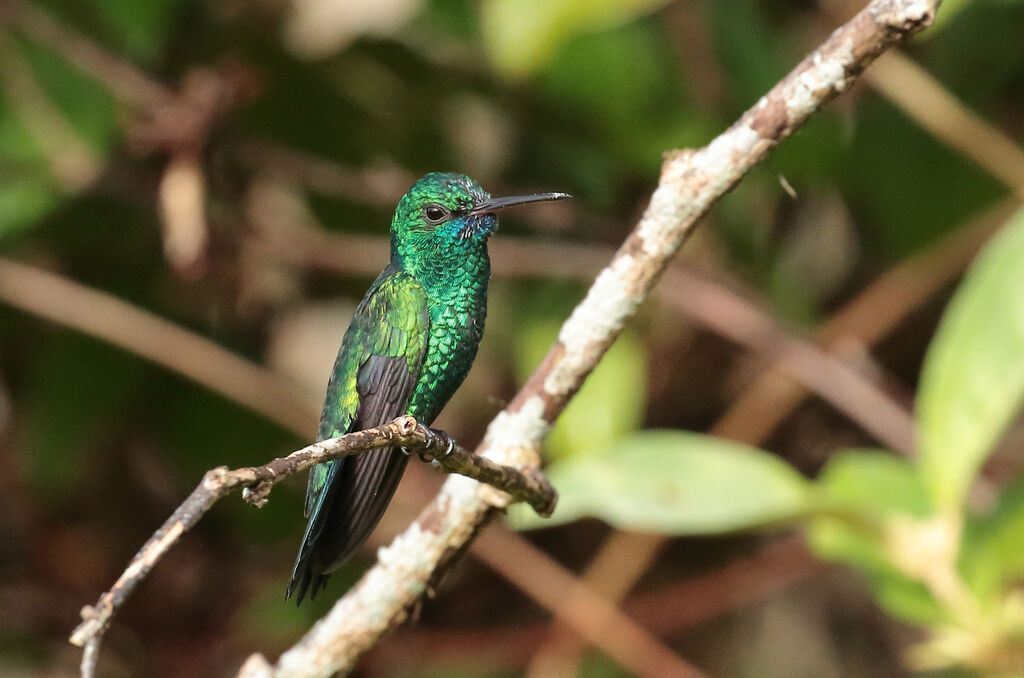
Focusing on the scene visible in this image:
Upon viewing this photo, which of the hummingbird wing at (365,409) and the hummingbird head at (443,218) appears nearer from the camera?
the hummingbird wing at (365,409)

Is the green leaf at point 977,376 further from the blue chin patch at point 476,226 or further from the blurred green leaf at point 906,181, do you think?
the blurred green leaf at point 906,181

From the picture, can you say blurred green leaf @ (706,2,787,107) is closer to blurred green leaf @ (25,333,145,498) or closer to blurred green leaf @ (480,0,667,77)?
blurred green leaf @ (480,0,667,77)

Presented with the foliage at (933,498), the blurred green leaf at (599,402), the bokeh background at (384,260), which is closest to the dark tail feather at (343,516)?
the foliage at (933,498)

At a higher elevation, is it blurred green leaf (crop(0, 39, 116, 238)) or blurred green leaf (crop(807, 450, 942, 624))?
blurred green leaf (crop(0, 39, 116, 238))

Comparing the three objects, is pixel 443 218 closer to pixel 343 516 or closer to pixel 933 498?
pixel 343 516

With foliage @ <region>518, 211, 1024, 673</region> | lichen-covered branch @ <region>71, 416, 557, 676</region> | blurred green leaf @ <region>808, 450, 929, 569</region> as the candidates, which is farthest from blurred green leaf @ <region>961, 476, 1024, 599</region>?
lichen-covered branch @ <region>71, 416, 557, 676</region>

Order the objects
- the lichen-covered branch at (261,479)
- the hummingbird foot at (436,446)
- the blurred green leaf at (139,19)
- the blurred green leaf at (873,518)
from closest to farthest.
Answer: the lichen-covered branch at (261,479) < the hummingbird foot at (436,446) < the blurred green leaf at (873,518) < the blurred green leaf at (139,19)

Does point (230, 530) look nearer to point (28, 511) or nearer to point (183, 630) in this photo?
point (183, 630)
